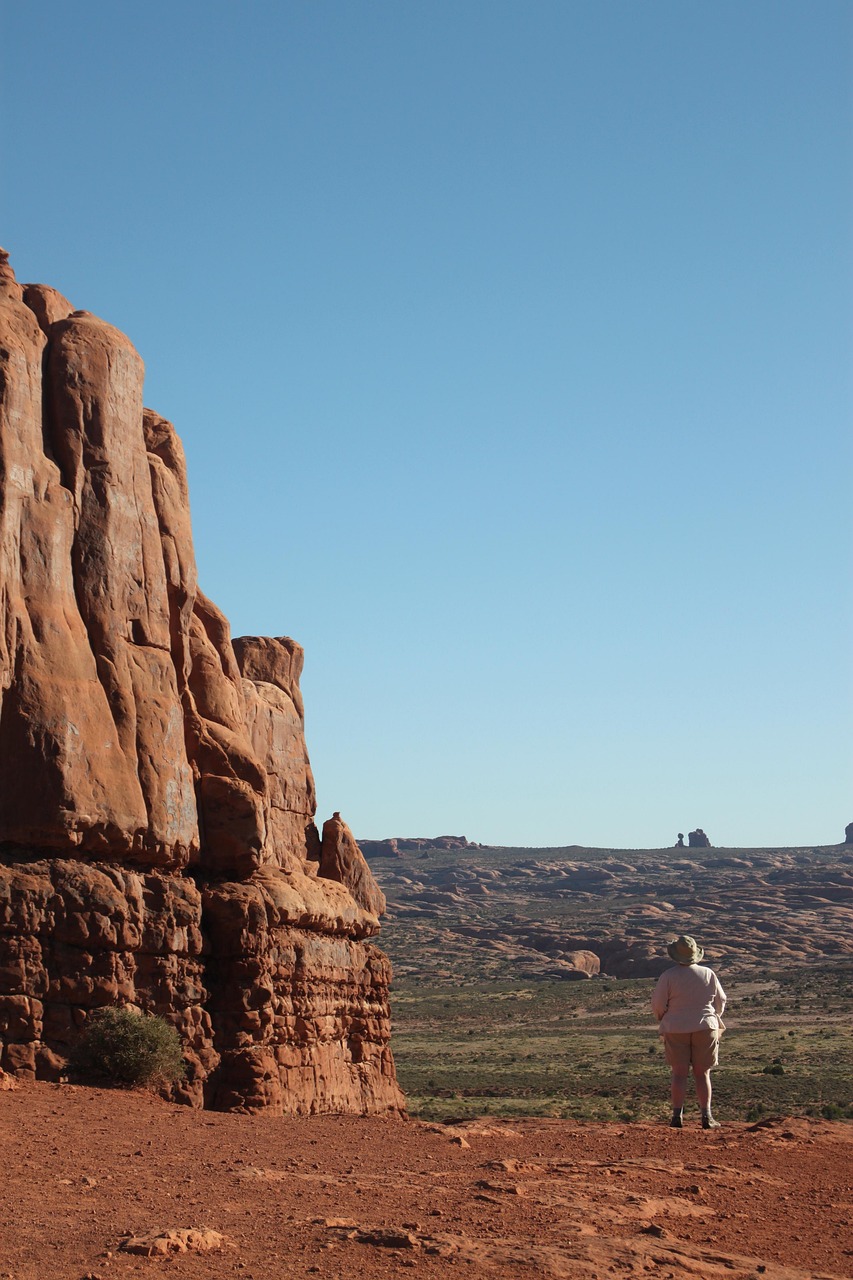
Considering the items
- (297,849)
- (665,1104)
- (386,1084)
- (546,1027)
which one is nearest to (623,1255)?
(386,1084)

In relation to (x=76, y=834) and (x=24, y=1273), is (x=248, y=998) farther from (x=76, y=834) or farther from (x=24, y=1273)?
(x=24, y=1273)

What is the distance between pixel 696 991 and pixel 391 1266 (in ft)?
27.2

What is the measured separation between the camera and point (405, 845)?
6147 inches

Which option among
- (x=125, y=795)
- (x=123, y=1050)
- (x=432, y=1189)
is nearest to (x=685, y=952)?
(x=432, y=1189)

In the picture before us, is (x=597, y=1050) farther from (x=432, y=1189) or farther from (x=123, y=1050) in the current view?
(x=432, y=1189)

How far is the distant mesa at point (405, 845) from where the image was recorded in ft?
482

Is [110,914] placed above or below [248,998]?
above

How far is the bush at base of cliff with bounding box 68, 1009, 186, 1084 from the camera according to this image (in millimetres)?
14680

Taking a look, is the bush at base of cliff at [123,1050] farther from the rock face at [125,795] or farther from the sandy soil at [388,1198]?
the sandy soil at [388,1198]

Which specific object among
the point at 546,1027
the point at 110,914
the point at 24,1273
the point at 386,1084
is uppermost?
the point at 110,914

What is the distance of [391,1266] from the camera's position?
7613 mm

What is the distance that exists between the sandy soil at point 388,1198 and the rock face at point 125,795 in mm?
1623

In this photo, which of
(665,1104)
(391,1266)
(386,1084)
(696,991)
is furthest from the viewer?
(665,1104)

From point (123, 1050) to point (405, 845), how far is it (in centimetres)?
14272
